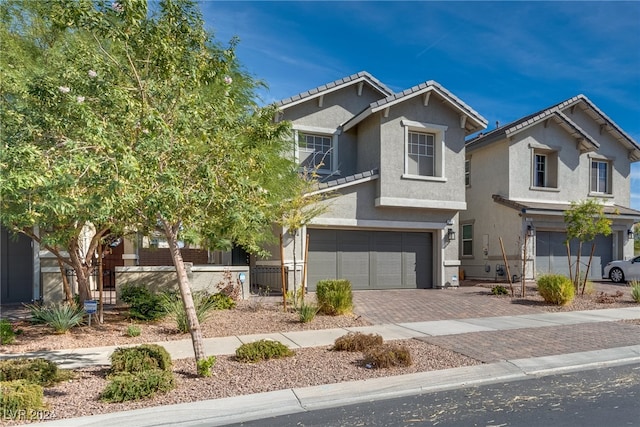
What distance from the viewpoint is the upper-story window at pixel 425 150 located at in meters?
17.0

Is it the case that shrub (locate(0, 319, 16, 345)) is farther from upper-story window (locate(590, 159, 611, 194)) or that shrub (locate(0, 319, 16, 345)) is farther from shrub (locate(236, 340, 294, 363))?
upper-story window (locate(590, 159, 611, 194))

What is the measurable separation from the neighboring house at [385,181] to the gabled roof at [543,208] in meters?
2.91

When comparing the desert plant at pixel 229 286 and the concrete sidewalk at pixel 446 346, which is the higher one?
the desert plant at pixel 229 286

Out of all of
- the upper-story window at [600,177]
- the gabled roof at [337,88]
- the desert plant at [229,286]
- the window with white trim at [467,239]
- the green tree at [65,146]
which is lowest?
the desert plant at [229,286]

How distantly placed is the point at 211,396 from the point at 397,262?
12466mm

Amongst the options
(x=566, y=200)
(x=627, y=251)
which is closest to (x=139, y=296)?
(x=566, y=200)

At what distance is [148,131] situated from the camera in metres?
6.02

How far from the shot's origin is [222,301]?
11.9m

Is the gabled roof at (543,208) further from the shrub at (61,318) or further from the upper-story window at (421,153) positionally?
the shrub at (61,318)

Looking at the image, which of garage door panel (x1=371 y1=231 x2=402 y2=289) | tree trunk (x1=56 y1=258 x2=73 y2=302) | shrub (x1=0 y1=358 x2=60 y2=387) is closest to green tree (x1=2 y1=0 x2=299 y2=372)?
shrub (x1=0 y1=358 x2=60 y2=387)

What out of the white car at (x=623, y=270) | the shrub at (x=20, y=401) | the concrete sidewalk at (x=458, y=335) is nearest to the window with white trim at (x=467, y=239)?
the white car at (x=623, y=270)

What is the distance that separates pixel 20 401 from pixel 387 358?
487 centimetres

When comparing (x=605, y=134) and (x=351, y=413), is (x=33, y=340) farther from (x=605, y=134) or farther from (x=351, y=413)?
(x=605, y=134)

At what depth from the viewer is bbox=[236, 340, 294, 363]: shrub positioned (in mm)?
7285
